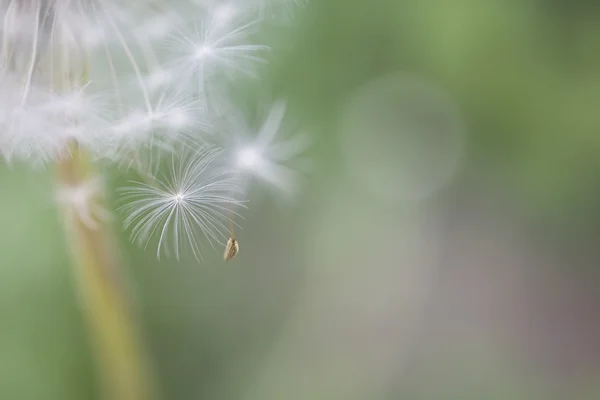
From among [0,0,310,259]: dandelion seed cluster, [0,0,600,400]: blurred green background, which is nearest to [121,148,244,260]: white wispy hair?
[0,0,310,259]: dandelion seed cluster

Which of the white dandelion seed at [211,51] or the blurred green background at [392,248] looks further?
the blurred green background at [392,248]

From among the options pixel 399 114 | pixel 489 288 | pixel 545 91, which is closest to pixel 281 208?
pixel 399 114

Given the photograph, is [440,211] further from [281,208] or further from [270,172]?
[270,172]

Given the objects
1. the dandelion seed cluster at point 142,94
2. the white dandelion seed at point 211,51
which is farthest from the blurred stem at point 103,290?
the white dandelion seed at point 211,51

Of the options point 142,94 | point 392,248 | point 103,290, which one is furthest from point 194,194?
point 392,248

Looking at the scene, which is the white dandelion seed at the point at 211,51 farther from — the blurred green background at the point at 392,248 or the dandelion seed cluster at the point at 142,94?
the blurred green background at the point at 392,248

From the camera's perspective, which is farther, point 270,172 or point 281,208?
point 281,208
